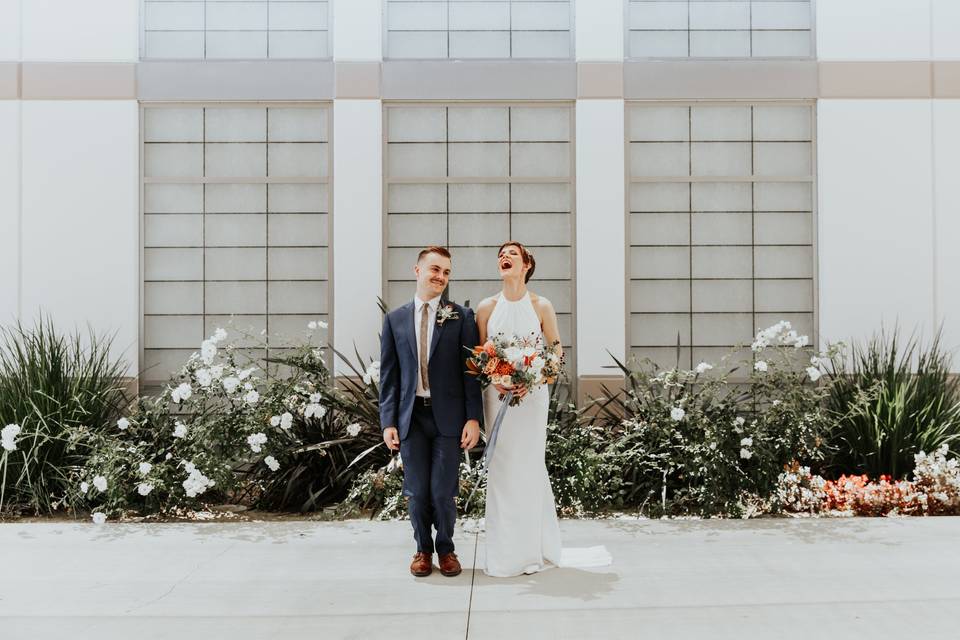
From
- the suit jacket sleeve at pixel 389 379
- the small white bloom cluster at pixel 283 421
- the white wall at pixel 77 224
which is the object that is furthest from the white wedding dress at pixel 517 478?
the white wall at pixel 77 224

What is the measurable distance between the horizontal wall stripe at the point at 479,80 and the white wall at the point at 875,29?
12 centimetres

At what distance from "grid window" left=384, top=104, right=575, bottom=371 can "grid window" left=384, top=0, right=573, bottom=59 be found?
23.0 inches

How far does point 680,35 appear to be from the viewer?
7.58m

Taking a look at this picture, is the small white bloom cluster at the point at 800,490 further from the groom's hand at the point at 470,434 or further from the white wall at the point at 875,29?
the white wall at the point at 875,29

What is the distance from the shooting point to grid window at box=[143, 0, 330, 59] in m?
7.54

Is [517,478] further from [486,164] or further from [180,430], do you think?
[486,164]

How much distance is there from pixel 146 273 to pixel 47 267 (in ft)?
3.07

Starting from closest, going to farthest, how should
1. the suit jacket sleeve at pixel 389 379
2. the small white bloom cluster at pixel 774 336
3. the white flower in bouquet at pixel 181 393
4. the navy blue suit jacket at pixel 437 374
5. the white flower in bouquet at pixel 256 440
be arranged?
the navy blue suit jacket at pixel 437 374
the suit jacket sleeve at pixel 389 379
the white flower in bouquet at pixel 256 440
the white flower in bouquet at pixel 181 393
the small white bloom cluster at pixel 774 336

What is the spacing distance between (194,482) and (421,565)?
2.41 meters

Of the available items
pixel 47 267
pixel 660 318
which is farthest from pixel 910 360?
pixel 47 267

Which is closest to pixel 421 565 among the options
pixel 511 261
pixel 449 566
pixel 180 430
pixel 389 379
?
pixel 449 566

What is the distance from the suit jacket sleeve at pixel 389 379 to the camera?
15.0ft

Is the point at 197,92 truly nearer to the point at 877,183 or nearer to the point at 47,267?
the point at 47,267

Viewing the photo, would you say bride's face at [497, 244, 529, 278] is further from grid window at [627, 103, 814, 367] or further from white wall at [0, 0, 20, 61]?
white wall at [0, 0, 20, 61]
